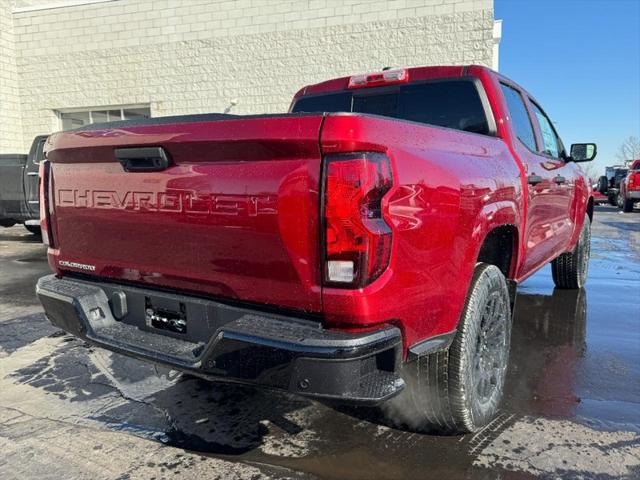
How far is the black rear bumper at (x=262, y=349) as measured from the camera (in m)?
1.93

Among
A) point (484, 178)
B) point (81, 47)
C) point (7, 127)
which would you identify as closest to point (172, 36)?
point (81, 47)

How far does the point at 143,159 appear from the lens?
2.45 metres

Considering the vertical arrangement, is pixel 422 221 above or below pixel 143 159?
below

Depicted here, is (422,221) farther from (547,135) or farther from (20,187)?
(20,187)

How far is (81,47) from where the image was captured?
15.8 m

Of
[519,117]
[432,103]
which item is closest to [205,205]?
[432,103]

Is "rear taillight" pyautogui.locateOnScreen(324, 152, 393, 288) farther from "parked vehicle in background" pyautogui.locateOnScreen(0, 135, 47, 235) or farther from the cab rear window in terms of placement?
"parked vehicle in background" pyautogui.locateOnScreen(0, 135, 47, 235)

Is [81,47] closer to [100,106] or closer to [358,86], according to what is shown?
[100,106]

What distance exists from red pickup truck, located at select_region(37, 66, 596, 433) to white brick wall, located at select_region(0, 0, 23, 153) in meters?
15.9

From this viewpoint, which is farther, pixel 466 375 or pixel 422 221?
pixel 466 375

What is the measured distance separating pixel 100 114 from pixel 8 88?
3.00m

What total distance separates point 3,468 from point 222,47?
44.1 ft

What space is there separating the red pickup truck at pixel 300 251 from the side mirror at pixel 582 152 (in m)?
2.16

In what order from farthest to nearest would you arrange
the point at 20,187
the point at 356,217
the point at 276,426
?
the point at 20,187, the point at 276,426, the point at 356,217
